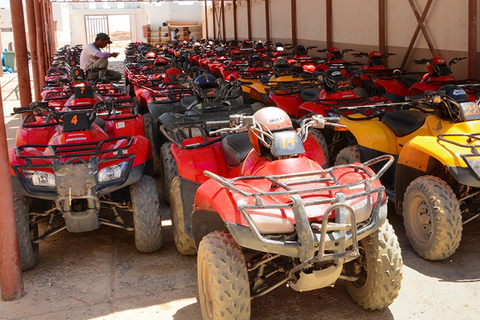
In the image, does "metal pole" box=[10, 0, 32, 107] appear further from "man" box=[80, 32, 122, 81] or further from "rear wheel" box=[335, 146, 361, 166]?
"rear wheel" box=[335, 146, 361, 166]

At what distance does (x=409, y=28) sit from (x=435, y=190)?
730 cm

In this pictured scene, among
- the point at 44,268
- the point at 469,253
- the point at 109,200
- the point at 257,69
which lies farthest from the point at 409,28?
the point at 44,268

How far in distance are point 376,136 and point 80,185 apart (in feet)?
8.30

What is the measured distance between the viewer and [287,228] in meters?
2.79

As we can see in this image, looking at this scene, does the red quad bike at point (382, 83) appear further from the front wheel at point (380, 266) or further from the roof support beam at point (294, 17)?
the roof support beam at point (294, 17)

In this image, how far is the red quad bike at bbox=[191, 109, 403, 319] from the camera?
2727mm

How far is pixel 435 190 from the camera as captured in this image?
3977mm

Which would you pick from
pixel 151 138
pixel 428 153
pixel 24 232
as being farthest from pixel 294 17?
pixel 24 232

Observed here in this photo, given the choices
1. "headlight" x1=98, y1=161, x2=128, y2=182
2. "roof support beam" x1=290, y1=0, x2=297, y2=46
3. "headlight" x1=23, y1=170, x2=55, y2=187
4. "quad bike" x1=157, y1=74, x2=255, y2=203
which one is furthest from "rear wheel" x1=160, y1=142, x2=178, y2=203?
"roof support beam" x1=290, y1=0, x2=297, y2=46

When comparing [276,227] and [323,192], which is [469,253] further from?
[276,227]

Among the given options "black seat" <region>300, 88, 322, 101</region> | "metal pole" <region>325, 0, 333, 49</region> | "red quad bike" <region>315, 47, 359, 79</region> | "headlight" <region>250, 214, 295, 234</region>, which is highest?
"metal pole" <region>325, 0, 333, 49</region>

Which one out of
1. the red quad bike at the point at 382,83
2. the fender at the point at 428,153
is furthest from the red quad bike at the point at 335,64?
the fender at the point at 428,153

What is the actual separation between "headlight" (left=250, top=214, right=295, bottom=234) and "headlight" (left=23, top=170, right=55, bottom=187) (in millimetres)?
1913

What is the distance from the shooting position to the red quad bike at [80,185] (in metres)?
4.00
